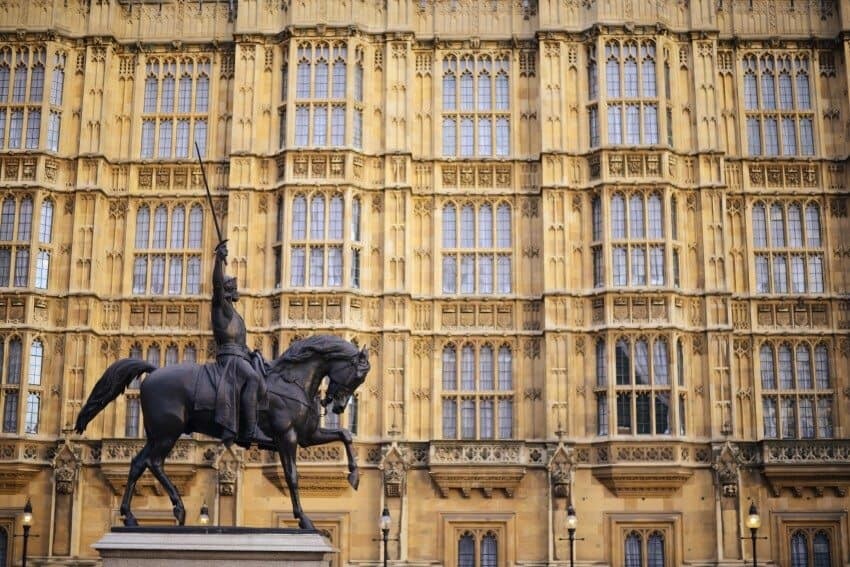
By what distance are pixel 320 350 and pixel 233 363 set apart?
1.38 meters

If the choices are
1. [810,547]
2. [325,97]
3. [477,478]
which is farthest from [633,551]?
[325,97]

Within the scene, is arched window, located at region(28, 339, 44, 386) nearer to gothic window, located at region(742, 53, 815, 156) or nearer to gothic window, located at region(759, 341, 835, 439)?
gothic window, located at region(759, 341, 835, 439)

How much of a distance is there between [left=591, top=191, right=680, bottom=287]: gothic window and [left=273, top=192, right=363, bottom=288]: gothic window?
24.8 ft

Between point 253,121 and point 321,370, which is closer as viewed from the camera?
point 321,370

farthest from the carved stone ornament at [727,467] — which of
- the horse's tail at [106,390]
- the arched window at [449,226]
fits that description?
the horse's tail at [106,390]

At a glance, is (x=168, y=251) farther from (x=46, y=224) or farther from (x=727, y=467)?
(x=727, y=467)

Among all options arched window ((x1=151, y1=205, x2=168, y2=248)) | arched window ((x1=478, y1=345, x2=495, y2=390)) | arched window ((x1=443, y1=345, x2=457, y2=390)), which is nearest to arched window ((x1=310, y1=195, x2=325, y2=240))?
arched window ((x1=151, y1=205, x2=168, y2=248))

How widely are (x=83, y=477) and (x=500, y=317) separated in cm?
1374

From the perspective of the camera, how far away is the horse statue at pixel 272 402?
19.4 meters

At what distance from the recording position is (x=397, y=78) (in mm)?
40281

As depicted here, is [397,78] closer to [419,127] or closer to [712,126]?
[419,127]

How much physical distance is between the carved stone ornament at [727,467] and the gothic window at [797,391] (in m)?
1.90

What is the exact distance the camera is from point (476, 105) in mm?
40719

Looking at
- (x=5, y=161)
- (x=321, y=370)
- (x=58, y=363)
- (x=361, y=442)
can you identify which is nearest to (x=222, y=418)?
(x=321, y=370)
